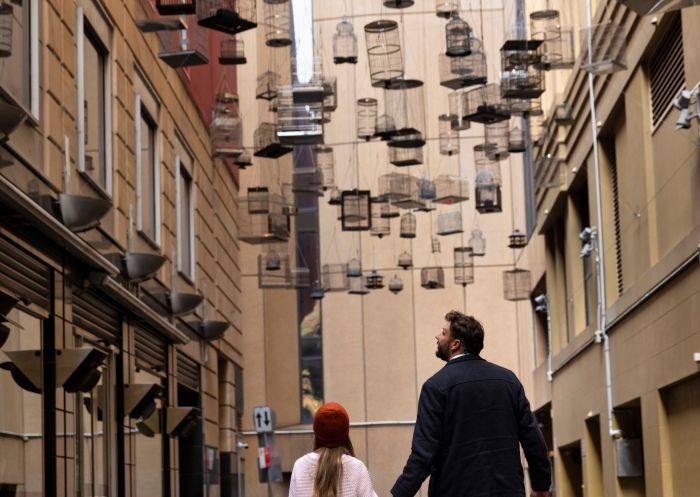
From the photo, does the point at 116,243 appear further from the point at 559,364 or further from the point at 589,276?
the point at 559,364

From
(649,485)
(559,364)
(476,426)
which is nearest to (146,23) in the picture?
(649,485)

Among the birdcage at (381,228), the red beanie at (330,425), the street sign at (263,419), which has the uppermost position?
the birdcage at (381,228)

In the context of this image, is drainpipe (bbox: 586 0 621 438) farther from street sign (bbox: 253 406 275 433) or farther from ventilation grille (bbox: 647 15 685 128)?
street sign (bbox: 253 406 275 433)

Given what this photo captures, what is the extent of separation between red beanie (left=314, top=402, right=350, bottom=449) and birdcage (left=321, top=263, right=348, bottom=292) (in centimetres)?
2486

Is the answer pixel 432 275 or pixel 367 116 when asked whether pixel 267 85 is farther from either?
pixel 432 275

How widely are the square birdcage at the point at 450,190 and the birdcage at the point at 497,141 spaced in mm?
1727

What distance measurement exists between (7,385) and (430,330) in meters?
26.3

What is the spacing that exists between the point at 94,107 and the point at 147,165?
183 inches

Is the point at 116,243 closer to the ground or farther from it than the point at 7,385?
farther from it

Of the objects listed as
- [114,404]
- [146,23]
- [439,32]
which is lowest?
[114,404]

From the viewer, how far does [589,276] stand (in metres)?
24.6

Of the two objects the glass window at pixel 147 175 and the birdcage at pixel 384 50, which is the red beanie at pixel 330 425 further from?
the glass window at pixel 147 175

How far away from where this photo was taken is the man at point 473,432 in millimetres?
7855

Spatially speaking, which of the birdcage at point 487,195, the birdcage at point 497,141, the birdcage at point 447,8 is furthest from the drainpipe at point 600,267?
the birdcage at point 447,8
